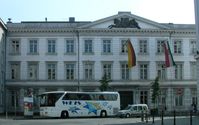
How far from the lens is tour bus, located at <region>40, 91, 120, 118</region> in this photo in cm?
5362

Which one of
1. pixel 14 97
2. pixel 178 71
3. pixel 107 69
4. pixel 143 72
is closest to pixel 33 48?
pixel 14 97

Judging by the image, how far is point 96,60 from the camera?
70.9 meters

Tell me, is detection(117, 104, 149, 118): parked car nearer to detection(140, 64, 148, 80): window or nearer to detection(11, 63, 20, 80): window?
detection(140, 64, 148, 80): window

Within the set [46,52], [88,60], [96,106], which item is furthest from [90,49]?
[96,106]

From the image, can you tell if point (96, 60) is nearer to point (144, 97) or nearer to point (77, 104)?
point (144, 97)

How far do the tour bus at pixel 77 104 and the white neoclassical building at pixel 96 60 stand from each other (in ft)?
43.5

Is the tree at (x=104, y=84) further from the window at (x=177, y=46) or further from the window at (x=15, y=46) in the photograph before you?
the window at (x=15, y=46)

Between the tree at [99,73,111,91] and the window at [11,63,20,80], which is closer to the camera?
the tree at [99,73,111,91]

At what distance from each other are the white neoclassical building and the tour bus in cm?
1326

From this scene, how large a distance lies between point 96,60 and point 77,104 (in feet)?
55.5

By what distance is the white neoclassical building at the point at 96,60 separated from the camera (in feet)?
230

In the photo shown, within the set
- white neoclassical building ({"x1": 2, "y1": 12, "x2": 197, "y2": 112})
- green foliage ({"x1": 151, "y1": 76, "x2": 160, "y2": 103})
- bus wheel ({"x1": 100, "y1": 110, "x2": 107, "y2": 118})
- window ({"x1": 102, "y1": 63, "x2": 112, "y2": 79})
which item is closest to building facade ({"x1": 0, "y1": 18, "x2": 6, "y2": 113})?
white neoclassical building ({"x1": 2, "y1": 12, "x2": 197, "y2": 112})

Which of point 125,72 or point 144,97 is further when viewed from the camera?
point 144,97

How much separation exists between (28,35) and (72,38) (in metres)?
6.54
